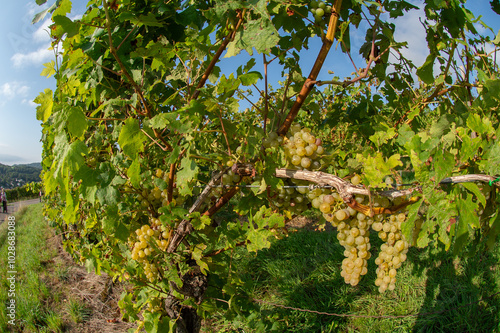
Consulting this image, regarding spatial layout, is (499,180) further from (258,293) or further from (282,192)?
(258,293)

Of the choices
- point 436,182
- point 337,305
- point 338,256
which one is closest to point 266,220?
point 436,182

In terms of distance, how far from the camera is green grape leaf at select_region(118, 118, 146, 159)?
1134 mm

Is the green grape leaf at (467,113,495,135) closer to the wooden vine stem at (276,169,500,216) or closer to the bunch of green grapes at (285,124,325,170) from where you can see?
the wooden vine stem at (276,169,500,216)

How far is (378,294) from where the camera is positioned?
3.53m

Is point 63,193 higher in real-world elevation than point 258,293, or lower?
higher

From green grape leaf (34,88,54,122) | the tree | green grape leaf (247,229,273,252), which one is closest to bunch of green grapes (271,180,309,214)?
the tree

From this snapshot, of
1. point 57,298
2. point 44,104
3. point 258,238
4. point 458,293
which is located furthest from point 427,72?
point 57,298

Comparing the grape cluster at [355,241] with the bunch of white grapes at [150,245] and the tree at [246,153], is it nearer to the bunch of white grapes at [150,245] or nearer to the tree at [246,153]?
the tree at [246,153]

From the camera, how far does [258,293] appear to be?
12.6 ft

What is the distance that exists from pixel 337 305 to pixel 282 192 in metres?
2.54

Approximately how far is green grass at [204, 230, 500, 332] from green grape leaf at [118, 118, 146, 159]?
1.88 meters

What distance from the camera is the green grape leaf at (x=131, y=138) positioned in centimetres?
113

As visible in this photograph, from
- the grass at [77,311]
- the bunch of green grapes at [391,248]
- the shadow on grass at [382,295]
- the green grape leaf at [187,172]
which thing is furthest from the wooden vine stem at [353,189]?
the grass at [77,311]

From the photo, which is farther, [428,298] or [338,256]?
[338,256]
